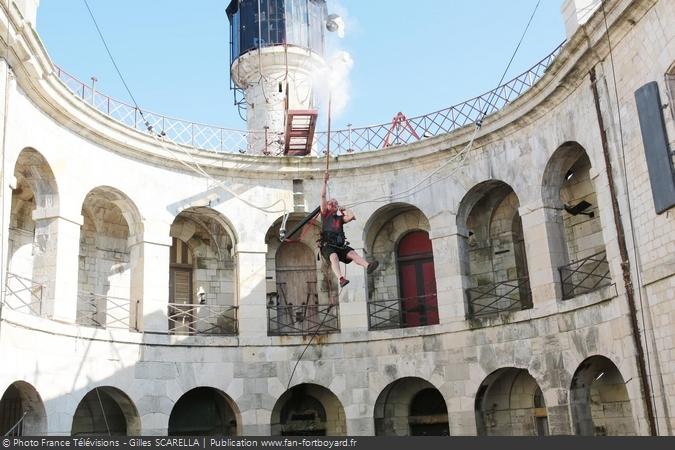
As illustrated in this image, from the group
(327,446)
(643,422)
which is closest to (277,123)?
(643,422)

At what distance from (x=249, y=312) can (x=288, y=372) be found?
1.67 metres

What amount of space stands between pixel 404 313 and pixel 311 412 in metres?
3.37

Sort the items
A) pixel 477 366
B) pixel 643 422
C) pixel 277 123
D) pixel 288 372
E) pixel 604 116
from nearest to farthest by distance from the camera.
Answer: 1. pixel 643 422
2. pixel 604 116
3. pixel 477 366
4. pixel 288 372
5. pixel 277 123

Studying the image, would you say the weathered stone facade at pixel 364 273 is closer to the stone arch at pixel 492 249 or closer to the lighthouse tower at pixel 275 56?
the stone arch at pixel 492 249

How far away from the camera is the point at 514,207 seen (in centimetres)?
1861

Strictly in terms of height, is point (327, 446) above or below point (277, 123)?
below

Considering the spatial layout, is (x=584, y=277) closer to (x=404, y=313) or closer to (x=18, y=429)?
(x=404, y=313)

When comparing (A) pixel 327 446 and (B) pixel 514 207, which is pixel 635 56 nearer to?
(B) pixel 514 207

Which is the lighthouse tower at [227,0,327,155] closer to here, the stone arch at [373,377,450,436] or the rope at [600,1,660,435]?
the stone arch at [373,377,450,436]

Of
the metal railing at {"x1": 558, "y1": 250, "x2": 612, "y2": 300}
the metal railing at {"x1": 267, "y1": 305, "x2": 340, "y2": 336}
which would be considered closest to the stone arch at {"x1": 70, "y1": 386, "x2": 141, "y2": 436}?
the metal railing at {"x1": 267, "y1": 305, "x2": 340, "y2": 336}

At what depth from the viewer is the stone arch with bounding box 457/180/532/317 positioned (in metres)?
18.1

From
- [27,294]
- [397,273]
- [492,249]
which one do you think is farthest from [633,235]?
[27,294]

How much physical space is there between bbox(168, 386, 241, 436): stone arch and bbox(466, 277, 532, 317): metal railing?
6.07 metres

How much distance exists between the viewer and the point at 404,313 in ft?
64.4
